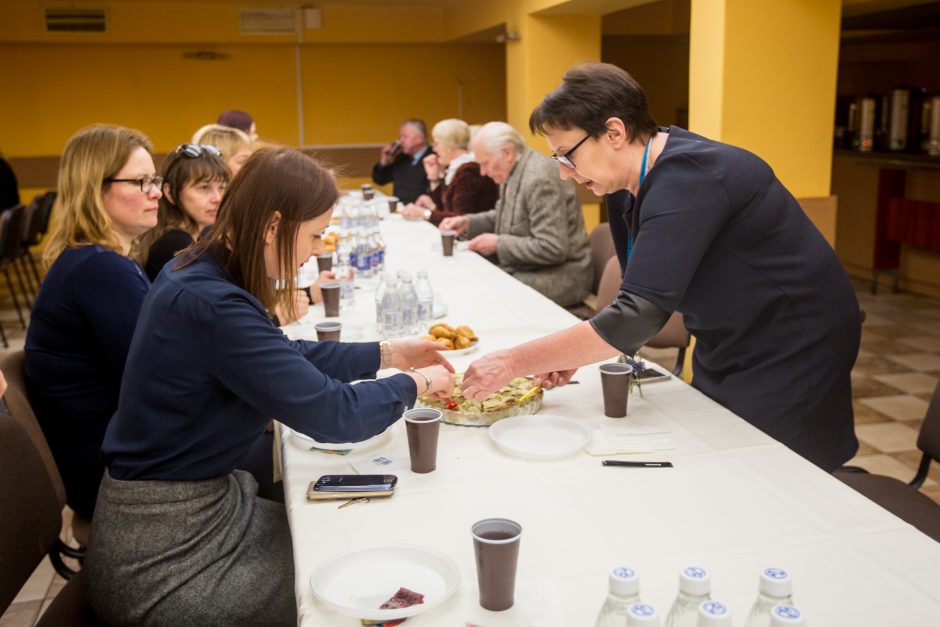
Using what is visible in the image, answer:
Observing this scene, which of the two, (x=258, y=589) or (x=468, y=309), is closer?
(x=258, y=589)

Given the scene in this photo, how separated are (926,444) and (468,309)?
5.27 ft

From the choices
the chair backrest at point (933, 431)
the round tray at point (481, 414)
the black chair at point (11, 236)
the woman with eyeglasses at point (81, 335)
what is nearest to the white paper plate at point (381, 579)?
the round tray at point (481, 414)

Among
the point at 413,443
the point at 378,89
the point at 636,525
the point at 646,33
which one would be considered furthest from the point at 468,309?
the point at 378,89

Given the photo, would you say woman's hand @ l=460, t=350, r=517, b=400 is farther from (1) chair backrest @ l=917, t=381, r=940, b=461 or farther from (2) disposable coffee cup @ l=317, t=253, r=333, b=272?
(2) disposable coffee cup @ l=317, t=253, r=333, b=272

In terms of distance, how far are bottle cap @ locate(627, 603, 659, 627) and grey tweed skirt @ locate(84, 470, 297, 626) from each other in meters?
0.92

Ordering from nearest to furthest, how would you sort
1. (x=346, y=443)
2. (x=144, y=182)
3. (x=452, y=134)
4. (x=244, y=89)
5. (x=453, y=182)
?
(x=346, y=443)
(x=144, y=182)
(x=453, y=182)
(x=452, y=134)
(x=244, y=89)

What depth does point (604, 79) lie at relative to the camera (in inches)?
77.6

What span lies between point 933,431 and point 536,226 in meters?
2.42

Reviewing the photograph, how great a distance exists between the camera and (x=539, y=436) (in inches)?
75.9

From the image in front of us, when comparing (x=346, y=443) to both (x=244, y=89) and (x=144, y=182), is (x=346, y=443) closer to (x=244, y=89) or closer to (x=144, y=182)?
(x=144, y=182)

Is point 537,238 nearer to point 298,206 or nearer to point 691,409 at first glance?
point 691,409

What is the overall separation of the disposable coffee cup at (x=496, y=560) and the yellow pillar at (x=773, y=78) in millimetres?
3621

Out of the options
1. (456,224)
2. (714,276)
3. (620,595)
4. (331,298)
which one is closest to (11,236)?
(456,224)

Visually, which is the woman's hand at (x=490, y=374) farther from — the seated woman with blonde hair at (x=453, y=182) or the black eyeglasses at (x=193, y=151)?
the seated woman with blonde hair at (x=453, y=182)
